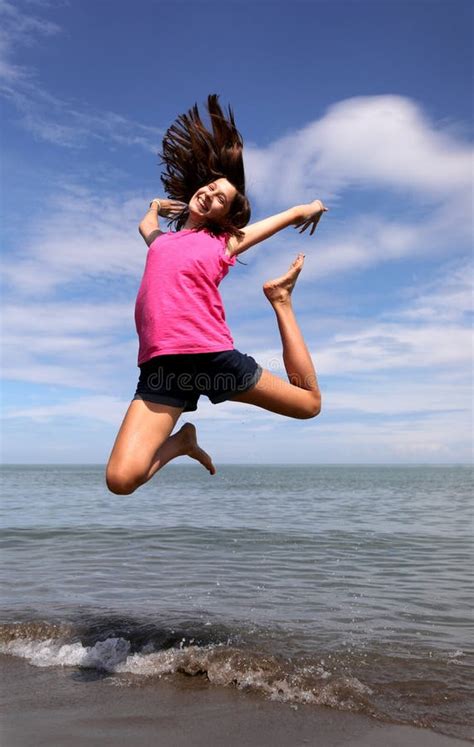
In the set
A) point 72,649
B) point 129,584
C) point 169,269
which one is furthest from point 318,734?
point 129,584

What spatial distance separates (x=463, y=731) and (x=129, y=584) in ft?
15.5

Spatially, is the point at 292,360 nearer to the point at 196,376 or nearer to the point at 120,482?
the point at 196,376

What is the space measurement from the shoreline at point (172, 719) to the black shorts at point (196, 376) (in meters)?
1.83

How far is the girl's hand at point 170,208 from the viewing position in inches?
185

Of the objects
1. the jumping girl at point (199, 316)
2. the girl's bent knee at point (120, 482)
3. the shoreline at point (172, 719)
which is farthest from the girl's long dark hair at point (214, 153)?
the shoreline at point (172, 719)

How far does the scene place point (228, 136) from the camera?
448 cm

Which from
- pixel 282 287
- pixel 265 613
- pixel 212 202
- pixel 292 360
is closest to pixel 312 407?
pixel 292 360

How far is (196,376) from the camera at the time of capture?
396 cm

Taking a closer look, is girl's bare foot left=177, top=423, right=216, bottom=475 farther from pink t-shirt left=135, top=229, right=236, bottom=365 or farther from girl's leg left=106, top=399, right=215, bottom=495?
pink t-shirt left=135, top=229, right=236, bottom=365

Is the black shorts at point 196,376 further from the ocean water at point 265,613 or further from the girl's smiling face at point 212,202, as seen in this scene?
the ocean water at point 265,613

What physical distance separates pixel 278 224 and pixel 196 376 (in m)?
1.29

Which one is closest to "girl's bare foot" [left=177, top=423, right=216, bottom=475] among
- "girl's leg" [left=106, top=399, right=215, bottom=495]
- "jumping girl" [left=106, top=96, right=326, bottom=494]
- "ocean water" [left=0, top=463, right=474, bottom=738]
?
"jumping girl" [left=106, top=96, right=326, bottom=494]

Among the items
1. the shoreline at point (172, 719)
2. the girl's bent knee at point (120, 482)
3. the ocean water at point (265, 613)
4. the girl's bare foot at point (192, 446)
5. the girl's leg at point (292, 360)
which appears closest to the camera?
the shoreline at point (172, 719)

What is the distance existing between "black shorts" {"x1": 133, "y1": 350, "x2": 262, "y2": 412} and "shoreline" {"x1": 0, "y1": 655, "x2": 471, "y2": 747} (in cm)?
183
